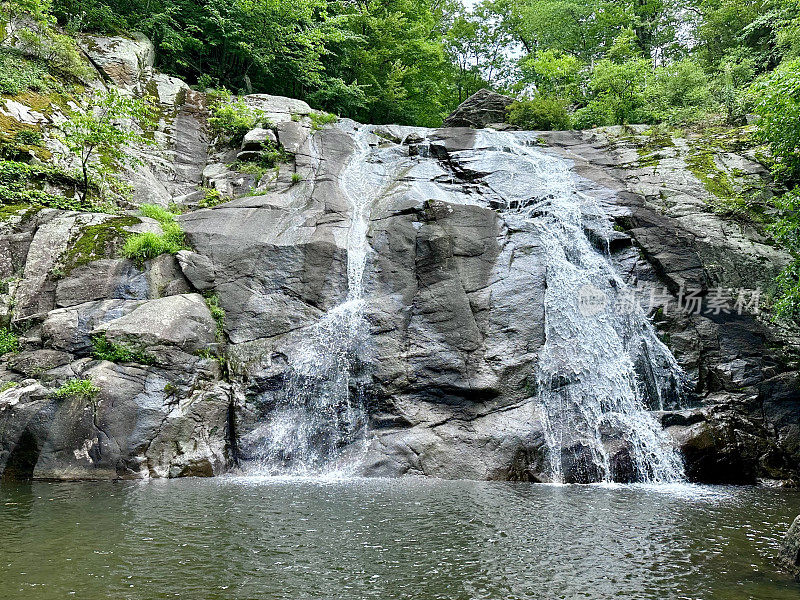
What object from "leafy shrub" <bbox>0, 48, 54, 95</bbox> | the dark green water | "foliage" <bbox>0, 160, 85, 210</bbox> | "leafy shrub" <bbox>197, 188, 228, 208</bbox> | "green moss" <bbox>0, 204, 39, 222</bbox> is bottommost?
the dark green water

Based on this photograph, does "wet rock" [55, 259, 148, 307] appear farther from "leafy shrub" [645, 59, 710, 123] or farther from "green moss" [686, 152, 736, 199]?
"leafy shrub" [645, 59, 710, 123]

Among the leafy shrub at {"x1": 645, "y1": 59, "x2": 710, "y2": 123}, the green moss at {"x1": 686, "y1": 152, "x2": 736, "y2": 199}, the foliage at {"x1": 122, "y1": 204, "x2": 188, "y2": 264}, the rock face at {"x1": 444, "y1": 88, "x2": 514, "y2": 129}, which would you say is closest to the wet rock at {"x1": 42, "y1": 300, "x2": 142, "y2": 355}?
the foliage at {"x1": 122, "y1": 204, "x2": 188, "y2": 264}

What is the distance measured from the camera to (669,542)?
601 centimetres

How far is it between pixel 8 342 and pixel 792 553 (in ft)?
45.5

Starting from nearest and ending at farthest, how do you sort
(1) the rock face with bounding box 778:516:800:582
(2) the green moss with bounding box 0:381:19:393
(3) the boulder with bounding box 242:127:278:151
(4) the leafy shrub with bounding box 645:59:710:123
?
(1) the rock face with bounding box 778:516:800:582
(2) the green moss with bounding box 0:381:19:393
(3) the boulder with bounding box 242:127:278:151
(4) the leafy shrub with bounding box 645:59:710:123

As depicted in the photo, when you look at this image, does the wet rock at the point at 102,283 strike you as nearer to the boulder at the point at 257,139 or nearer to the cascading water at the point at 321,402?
the cascading water at the point at 321,402

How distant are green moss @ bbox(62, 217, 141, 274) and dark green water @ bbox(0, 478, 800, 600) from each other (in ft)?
19.2

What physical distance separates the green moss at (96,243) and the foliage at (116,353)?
2763 millimetres

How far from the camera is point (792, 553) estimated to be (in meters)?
5.14

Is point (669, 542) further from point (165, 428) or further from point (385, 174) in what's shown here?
point (385, 174)

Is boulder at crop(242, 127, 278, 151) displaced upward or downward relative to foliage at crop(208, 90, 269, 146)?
downward

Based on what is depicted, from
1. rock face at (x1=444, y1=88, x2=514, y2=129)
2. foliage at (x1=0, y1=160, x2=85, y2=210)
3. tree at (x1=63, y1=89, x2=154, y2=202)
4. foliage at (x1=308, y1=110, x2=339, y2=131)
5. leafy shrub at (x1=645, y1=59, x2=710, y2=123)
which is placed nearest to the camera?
foliage at (x1=0, y1=160, x2=85, y2=210)

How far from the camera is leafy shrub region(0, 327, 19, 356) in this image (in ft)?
36.9

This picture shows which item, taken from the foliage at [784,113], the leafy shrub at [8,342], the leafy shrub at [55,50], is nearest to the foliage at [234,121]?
the leafy shrub at [55,50]
